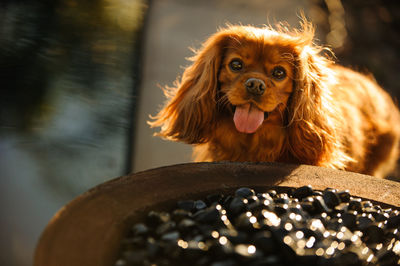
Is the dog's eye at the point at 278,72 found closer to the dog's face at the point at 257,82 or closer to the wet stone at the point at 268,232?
the dog's face at the point at 257,82

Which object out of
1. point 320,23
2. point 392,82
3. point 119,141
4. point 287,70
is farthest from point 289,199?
point 392,82

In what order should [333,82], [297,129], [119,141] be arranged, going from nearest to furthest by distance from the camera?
1. [297,129]
2. [333,82]
3. [119,141]

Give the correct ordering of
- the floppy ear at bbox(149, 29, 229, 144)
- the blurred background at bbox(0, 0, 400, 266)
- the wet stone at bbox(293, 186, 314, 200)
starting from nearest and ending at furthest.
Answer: the wet stone at bbox(293, 186, 314, 200) < the blurred background at bbox(0, 0, 400, 266) < the floppy ear at bbox(149, 29, 229, 144)

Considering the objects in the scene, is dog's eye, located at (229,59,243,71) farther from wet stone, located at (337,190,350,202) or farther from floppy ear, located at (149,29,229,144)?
wet stone, located at (337,190,350,202)

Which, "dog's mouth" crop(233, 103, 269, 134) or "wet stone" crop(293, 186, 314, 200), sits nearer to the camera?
"wet stone" crop(293, 186, 314, 200)

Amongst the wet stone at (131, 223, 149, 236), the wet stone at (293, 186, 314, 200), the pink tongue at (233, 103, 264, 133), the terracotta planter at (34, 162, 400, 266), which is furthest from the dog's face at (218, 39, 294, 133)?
the wet stone at (131, 223, 149, 236)

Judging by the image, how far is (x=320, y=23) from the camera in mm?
3863

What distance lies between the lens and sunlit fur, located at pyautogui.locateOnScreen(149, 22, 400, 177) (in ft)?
5.43

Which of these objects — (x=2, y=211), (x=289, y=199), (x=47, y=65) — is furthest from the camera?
(x=2, y=211)

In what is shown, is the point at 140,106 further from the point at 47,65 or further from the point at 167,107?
the point at 47,65

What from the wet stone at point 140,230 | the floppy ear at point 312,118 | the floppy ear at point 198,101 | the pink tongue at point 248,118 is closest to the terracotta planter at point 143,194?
the wet stone at point 140,230

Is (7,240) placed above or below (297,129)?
below

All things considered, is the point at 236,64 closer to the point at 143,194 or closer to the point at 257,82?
the point at 257,82

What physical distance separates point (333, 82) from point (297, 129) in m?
0.39
